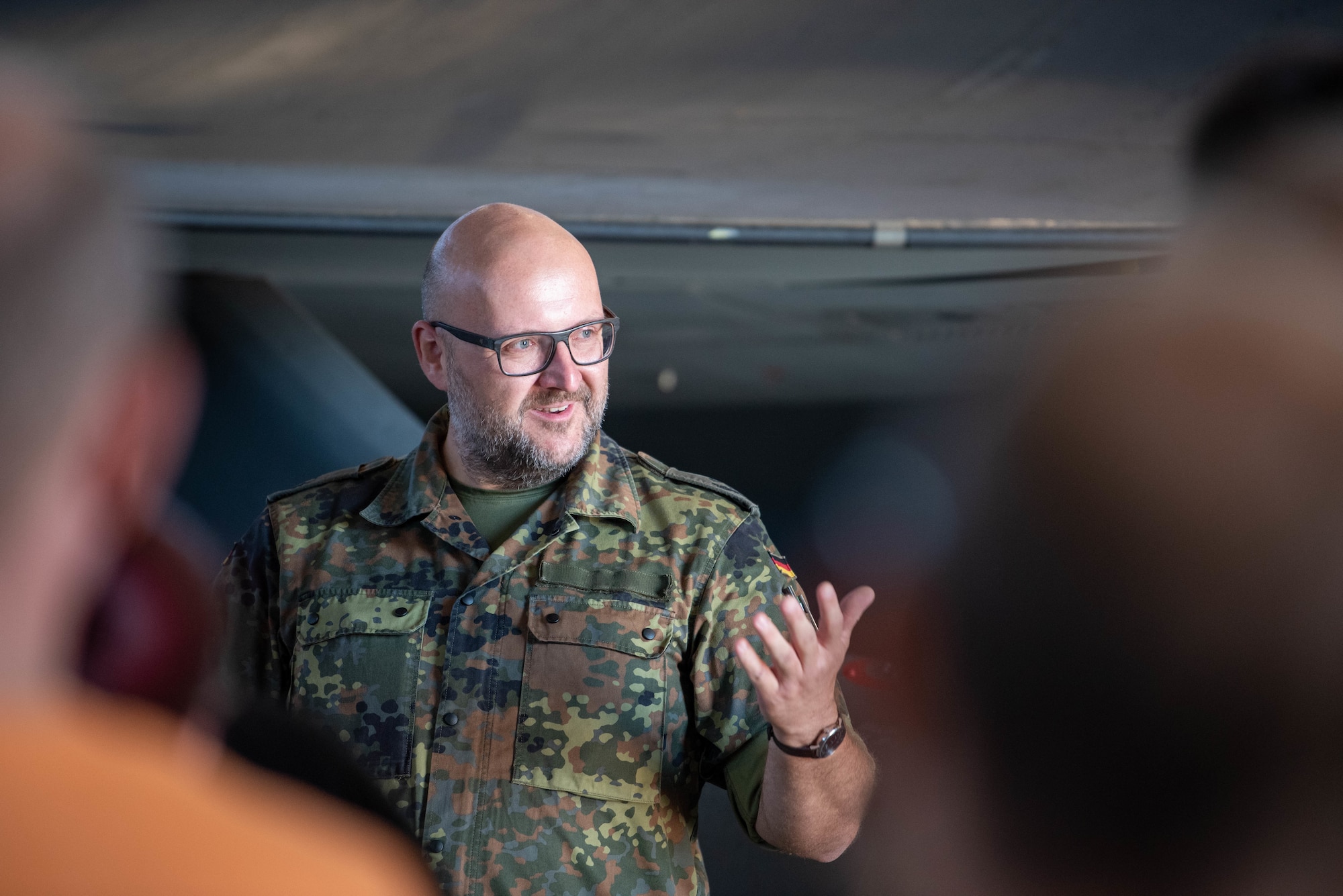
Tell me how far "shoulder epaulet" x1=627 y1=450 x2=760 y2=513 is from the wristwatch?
13.4 inches

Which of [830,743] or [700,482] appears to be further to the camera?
[700,482]

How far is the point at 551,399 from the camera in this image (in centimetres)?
148

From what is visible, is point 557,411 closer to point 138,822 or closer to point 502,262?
point 502,262

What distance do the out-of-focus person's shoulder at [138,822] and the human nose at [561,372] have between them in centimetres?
102

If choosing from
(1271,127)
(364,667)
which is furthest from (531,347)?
(1271,127)

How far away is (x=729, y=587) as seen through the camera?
1.42 meters

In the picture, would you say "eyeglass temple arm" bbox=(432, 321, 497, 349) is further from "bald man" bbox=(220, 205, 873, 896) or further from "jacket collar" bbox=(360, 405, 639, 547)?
"jacket collar" bbox=(360, 405, 639, 547)

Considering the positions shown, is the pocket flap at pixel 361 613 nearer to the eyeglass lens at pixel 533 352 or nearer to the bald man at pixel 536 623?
the bald man at pixel 536 623

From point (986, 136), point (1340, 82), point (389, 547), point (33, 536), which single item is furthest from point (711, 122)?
point (33, 536)

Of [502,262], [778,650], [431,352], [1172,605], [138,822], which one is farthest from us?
[431,352]

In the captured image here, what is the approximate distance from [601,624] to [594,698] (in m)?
0.09

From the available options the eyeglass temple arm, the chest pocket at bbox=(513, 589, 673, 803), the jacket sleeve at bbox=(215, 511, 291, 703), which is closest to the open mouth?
the eyeglass temple arm

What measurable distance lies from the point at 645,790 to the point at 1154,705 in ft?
2.62

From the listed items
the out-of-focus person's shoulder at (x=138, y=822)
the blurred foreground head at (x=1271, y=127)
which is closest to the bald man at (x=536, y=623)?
the blurred foreground head at (x=1271, y=127)
